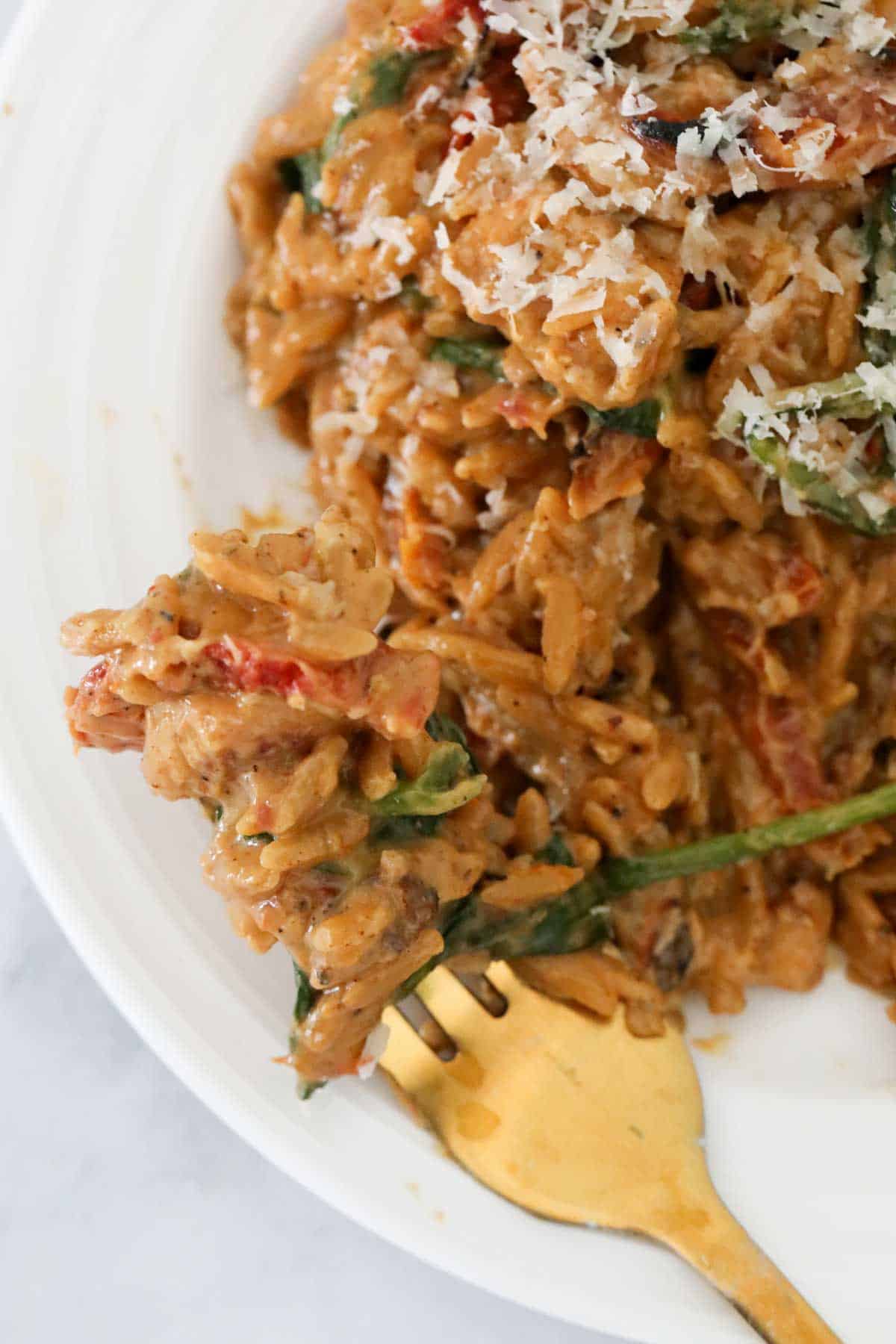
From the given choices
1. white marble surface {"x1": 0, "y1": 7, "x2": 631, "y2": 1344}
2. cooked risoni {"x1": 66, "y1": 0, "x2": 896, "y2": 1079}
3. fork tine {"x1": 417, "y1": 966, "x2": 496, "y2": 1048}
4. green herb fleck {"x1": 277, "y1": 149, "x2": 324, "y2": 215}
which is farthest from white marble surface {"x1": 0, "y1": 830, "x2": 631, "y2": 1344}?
green herb fleck {"x1": 277, "y1": 149, "x2": 324, "y2": 215}

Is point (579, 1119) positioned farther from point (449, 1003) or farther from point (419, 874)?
point (419, 874)

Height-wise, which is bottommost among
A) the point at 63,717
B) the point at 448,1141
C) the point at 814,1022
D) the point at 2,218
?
the point at 814,1022

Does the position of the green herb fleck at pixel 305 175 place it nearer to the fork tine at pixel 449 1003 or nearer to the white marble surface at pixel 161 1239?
the fork tine at pixel 449 1003

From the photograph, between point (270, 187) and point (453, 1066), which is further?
point (270, 187)

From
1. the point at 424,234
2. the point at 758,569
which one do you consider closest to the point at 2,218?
the point at 424,234

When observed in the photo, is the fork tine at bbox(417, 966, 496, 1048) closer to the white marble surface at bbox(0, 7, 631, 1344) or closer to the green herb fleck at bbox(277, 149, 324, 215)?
the white marble surface at bbox(0, 7, 631, 1344)

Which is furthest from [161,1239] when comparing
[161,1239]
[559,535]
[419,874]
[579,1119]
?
[559,535]

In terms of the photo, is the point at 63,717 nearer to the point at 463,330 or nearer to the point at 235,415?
the point at 235,415

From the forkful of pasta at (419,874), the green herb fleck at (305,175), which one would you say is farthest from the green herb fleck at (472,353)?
the forkful of pasta at (419,874)
